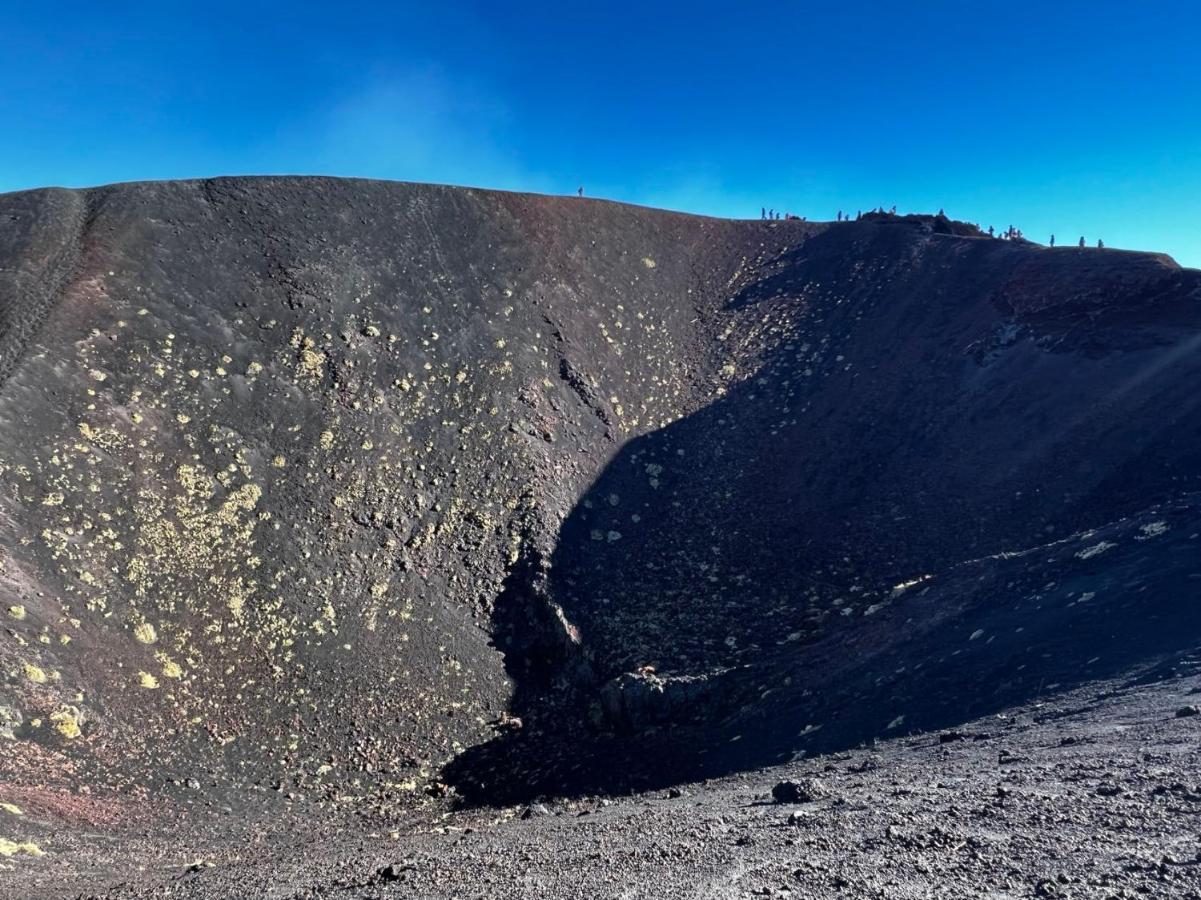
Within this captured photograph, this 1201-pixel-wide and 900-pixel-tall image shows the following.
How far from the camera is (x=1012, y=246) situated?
37125 millimetres

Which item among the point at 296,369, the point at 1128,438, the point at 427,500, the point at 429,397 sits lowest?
the point at 1128,438

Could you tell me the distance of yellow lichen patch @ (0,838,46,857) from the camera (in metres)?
12.4

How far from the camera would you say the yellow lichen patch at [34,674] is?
15.9 metres

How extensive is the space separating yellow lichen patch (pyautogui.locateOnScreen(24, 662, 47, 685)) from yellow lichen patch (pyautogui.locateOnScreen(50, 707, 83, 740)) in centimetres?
77

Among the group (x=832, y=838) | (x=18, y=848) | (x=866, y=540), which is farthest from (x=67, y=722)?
(x=866, y=540)

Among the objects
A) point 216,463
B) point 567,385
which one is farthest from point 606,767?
point 567,385

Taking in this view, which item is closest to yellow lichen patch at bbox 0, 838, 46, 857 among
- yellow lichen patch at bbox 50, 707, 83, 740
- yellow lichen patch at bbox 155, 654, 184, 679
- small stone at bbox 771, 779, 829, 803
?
yellow lichen patch at bbox 50, 707, 83, 740

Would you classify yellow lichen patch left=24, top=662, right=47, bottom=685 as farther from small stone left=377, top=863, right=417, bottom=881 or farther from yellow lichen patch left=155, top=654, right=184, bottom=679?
small stone left=377, top=863, right=417, bottom=881

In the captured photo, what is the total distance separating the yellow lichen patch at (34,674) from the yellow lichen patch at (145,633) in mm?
2187

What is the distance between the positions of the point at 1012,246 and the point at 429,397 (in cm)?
2839

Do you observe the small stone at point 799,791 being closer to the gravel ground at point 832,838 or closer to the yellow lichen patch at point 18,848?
the gravel ground at point 832,838

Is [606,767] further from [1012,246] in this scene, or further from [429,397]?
[1012,246]

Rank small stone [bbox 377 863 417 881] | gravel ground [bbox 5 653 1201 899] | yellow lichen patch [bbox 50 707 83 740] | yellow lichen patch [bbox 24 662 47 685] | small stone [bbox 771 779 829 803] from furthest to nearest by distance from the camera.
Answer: yellow lichen patch [bbox 24 662 47 685] < yellow lichen patch [bbox 50 707 83 740] < small stone [bbox 771 779 829 803] < small stone [bbox 377 863 417 881] < gravel ground [bbox 5 653 1201 899]

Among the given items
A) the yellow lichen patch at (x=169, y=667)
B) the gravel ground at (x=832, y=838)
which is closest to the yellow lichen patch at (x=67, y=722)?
the yellow lichen patch at (x=169, y=667)
